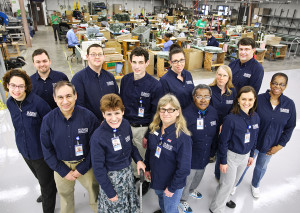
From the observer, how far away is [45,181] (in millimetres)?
2059

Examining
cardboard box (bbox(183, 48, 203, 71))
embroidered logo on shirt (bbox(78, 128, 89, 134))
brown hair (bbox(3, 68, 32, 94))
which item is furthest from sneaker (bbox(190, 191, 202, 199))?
cardboard box (bbox(183, 48, 203, 71))

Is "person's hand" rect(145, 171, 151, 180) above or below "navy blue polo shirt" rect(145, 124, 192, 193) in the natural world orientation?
below

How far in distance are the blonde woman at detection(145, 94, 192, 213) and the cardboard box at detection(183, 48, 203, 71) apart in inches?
230

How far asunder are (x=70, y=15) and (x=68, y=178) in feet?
55.1

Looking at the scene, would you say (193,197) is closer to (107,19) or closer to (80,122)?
(80,122)

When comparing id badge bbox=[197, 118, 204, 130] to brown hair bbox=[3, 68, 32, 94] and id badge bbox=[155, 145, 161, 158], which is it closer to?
id badge bbox=[155, 145, 161, 158]

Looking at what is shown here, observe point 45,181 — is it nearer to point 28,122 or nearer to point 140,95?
point 28,122

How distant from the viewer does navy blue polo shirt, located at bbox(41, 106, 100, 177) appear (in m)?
1.68

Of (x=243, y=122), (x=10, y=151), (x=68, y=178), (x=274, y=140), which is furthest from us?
(x=10, y=151)

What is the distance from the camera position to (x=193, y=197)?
97.9 inches

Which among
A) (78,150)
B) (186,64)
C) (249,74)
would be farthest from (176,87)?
(186,64)

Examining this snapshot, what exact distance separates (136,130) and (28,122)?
106 centimetres

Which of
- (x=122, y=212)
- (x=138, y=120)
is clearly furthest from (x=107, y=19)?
(x=122, y=212)

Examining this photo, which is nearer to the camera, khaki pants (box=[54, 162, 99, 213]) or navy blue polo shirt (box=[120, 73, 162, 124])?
khaki pants (box=[54, 162, 99, 213])
